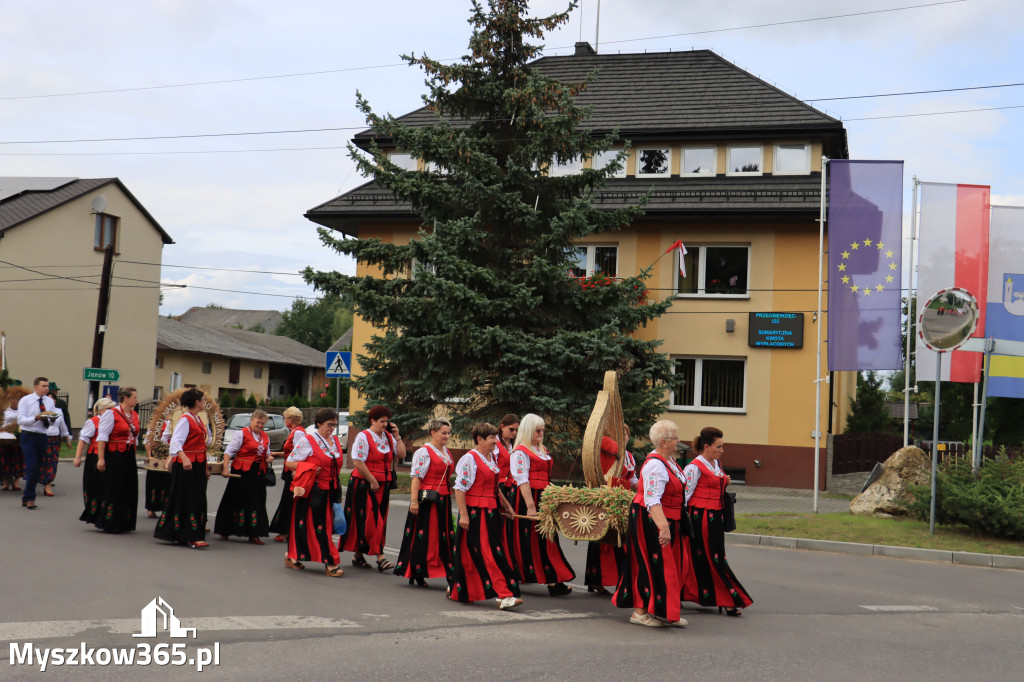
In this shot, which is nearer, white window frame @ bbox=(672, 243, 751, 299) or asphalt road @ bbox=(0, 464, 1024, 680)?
asphalt road @ bbox=(0, 464, 1024, 680)

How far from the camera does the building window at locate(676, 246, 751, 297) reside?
25094 mm

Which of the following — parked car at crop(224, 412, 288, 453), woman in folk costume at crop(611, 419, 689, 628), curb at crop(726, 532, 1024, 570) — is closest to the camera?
woman in folk costume at crop(611, 419, 689, 628)

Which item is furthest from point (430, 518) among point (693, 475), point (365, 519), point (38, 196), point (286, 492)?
point (38, 196)

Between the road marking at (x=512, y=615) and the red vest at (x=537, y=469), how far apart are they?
1293 millimetres

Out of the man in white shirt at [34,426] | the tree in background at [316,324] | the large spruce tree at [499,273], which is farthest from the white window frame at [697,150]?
the tree in background at [316,324]

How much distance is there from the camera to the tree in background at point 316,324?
10931 centimetres

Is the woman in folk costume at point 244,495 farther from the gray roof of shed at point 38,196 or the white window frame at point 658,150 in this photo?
the gray roof of shed at point 38,196

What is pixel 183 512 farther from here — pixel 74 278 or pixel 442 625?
pixel 74 278

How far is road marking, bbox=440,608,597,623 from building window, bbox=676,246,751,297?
57.8 feet

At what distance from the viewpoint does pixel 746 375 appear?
80.5 ft

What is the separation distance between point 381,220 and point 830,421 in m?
13.3

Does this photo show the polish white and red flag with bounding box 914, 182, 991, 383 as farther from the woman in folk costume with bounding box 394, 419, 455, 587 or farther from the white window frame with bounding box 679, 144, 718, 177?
the woman in folk costume with bounding box 394, 419, 455, 587

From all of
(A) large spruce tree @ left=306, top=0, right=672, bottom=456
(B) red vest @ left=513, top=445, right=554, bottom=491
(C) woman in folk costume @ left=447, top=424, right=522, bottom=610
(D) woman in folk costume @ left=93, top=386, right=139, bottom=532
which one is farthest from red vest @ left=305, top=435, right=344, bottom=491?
(A) large spruce tree @ left=306, top=0, right=672, bottom=456

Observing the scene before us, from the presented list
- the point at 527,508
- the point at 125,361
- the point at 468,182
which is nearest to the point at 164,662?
the point at 527,508
